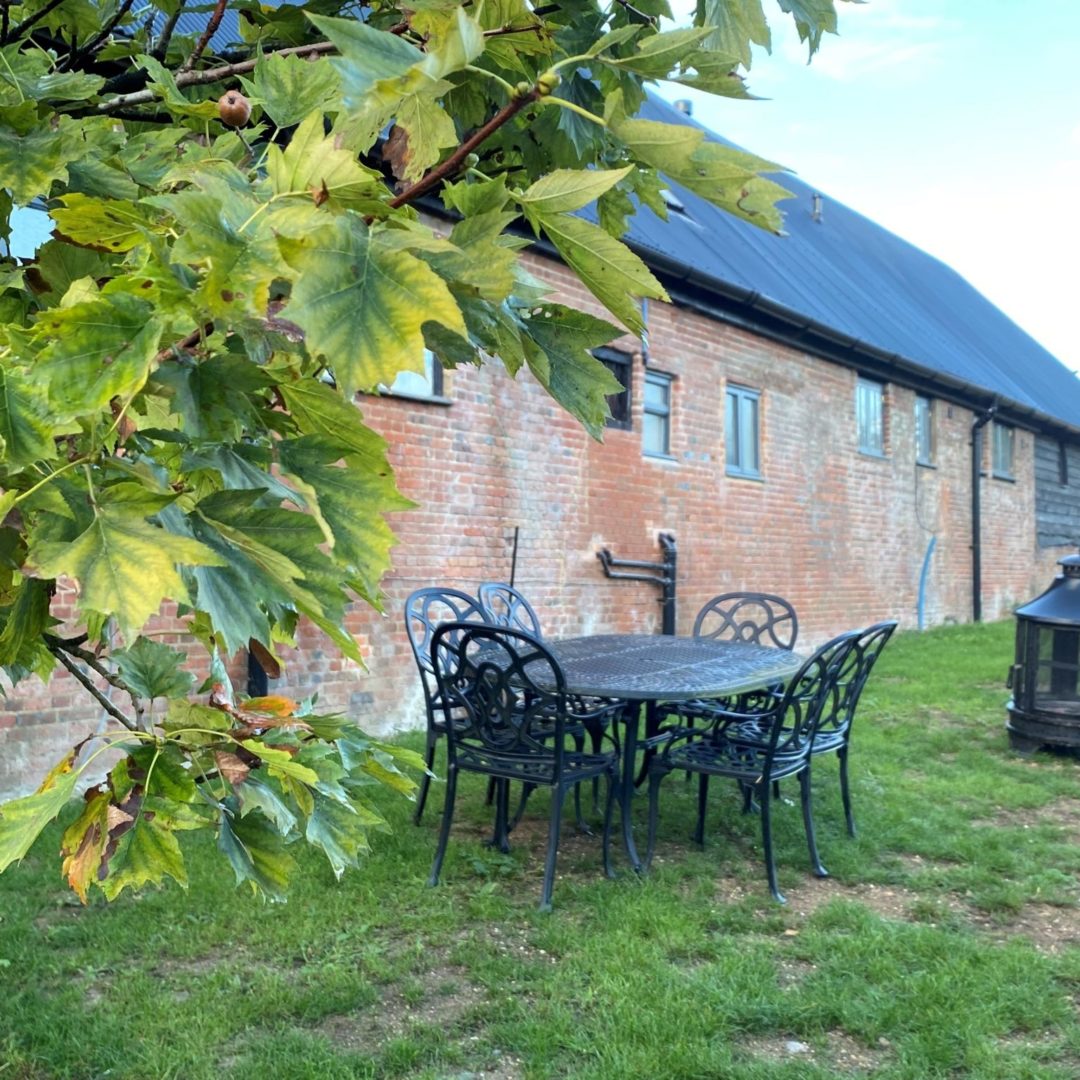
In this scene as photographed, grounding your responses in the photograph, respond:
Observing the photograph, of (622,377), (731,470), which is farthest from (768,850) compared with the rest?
(731,470)

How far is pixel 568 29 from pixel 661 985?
2.73 m

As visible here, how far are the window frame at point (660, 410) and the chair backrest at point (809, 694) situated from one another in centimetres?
516

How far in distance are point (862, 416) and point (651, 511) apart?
518cm

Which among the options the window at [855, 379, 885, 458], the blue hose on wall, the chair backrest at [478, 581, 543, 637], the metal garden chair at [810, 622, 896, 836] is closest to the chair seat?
the metal garden chair at [810, 622, 896, 836]

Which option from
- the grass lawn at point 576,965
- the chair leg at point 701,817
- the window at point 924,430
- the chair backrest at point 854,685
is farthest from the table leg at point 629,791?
the window at point 924,430

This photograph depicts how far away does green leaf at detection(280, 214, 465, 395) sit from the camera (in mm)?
622

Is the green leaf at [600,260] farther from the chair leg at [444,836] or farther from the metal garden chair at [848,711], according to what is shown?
the metal garden chair at [848,711]

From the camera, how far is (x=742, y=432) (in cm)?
1077

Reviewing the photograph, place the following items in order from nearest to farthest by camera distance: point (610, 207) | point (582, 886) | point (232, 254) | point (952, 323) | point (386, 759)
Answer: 1. point (232, 254)
2. point (386, 759)
3. point (610, 207)
4. point (582, 886)
5. point (952, 323)

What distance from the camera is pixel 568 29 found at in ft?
3.92

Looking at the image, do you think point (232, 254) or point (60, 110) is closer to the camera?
point (232, 254)

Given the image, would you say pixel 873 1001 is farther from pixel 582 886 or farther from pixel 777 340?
pixel 777 340

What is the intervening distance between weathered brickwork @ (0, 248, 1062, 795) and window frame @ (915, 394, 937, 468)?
142mm

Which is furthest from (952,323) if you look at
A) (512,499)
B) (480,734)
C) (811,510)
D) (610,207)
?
(610,207)
